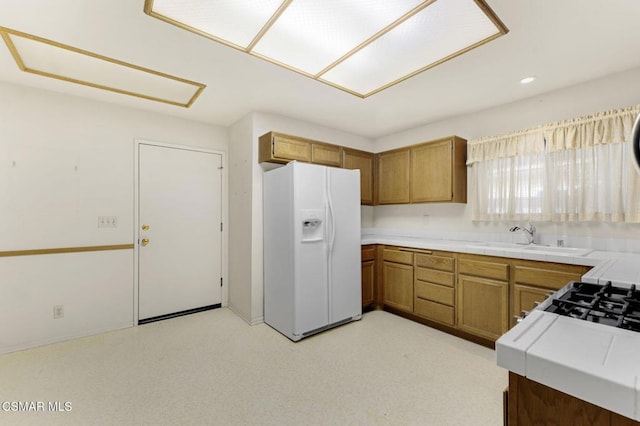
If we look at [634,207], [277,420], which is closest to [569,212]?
[634,207]

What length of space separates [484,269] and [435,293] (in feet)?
1.92

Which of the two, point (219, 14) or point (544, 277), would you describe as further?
point (544, 277)

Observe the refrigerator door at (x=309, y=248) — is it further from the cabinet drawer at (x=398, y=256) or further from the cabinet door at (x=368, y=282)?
the cabinet drawer at (x=398, y=256)

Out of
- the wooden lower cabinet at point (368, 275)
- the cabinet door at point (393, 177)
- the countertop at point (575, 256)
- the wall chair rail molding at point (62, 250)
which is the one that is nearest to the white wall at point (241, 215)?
the wall chair rail molding at point (62, 250)

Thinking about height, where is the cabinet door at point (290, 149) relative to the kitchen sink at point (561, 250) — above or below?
above

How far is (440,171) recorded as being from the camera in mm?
3336

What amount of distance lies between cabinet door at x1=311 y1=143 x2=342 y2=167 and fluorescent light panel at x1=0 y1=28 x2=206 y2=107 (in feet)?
4.50

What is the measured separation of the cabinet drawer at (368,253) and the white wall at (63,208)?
2.72 meters

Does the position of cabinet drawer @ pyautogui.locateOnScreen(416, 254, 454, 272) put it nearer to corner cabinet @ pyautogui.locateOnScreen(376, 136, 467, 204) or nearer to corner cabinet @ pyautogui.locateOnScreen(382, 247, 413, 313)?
corner cabinet @ pyautogui.locateOnScreen(382, 247, 413, 313)

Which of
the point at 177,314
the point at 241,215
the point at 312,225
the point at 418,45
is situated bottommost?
the point at 177,314

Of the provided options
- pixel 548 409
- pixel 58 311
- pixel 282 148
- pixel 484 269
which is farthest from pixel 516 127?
pixel 58 311

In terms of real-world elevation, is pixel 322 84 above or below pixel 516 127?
above

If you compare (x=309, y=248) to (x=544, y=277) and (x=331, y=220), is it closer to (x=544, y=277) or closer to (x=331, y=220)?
(x=331, y=220)

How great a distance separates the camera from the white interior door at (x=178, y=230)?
326cm
